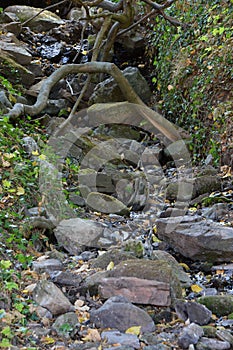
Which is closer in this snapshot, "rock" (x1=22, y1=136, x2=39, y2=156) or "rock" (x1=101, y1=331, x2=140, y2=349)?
"rock" (x1=101, y1=331, x2=140, y2=349)

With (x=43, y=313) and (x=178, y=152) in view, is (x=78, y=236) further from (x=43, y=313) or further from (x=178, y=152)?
(x=178, y=152)

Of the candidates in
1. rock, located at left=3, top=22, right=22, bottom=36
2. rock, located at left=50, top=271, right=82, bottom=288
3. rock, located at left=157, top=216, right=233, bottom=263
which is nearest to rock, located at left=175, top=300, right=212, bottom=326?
rock, located at left=50, top=271, right=82, bottom=288

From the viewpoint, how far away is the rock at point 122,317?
2375 mm

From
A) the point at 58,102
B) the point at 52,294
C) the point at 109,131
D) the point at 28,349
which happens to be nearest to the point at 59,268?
the point at 52,294

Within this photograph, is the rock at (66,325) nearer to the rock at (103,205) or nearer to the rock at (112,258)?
the rock at (112,258)

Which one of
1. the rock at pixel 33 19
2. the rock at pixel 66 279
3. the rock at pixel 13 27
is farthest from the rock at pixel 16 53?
the rock at pixel 66 279

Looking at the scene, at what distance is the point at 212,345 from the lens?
221cm

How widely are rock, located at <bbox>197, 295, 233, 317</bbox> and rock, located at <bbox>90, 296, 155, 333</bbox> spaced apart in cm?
47

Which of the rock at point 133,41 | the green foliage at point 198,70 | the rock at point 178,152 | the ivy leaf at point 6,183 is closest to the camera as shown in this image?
the ivy leaf at point 6,183

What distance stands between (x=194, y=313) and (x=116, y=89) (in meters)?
5.15

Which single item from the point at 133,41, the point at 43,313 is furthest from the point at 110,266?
the point at 133,41

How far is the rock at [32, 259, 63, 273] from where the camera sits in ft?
9.86

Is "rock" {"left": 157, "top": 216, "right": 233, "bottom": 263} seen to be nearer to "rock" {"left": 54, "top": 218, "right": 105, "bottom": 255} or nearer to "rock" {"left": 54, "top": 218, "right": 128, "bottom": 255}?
"rock" {"left": 54, "top": 218, "right": 128, "bottom": 255}

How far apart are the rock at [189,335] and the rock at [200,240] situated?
1.19 m
